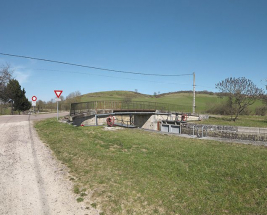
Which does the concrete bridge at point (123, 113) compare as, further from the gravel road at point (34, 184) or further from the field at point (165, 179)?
the field at point (165, 179)

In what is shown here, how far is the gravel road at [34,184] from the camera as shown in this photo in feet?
13.7

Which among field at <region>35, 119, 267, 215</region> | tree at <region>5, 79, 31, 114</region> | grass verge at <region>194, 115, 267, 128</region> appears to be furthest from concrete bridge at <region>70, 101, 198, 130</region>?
tree at <region>5, 79, 31, 114</region>

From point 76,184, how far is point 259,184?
17.0ft

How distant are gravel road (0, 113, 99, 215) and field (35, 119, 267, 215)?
34 centimetres

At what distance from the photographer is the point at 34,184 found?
5.17 m

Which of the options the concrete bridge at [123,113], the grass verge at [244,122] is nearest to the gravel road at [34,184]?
the concrete bridge at [123,113]

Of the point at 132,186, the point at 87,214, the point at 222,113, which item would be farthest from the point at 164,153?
the point at 222,113

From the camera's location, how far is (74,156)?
735cm

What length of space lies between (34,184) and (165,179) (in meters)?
3.73

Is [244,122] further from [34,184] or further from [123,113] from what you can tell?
[34,184]

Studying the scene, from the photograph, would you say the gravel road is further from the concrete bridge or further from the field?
the concrete bridge

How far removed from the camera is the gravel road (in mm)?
4180

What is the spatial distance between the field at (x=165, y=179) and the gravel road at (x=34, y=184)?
1.12 ft

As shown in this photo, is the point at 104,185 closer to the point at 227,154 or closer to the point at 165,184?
the point at 165,184
